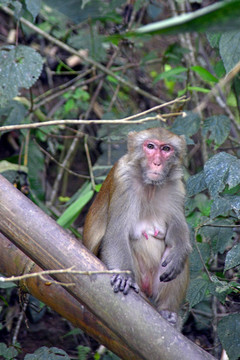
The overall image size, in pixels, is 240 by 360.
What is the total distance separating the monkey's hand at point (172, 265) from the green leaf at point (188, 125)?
4.63 feet

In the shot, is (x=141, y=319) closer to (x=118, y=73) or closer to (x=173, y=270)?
(x=173, y=270)

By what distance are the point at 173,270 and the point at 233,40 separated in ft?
5.93

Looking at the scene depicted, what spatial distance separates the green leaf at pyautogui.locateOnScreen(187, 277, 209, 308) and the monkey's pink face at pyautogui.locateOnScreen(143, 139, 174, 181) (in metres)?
0.87

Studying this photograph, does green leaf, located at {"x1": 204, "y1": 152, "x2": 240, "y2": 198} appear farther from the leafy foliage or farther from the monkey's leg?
the monkey's leg

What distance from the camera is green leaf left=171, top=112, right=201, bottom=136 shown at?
4.75 m

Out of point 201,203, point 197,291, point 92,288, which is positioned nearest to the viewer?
point 92,288

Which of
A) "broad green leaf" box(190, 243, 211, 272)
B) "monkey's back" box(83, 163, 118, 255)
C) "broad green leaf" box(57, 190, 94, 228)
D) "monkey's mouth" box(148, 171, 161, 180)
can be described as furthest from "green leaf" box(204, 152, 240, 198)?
"broad green leaf" box(57, 190, 94, 228)

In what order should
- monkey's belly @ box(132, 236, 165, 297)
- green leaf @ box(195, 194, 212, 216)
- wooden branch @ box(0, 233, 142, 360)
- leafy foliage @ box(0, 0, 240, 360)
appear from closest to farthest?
wooden branch @ box(0, 233, 142, 360) → leafy foliage @ box(0, 0, 240, 360) → monkey's belly @ box(132, 236, 165, 297) → green leaf @ box(195, 194, 212, 216)

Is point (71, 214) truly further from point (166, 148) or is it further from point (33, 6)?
point (33, 6)

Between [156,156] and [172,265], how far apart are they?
0.87 metres

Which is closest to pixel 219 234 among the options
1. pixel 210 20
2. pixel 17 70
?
pixel 17 70

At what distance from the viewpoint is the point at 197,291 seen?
359 centimetres

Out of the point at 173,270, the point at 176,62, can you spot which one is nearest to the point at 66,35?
the point at 176,62

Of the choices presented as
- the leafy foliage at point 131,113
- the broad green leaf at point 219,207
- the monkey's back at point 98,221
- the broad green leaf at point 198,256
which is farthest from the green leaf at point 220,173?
the broad green leaf at point 198,256
